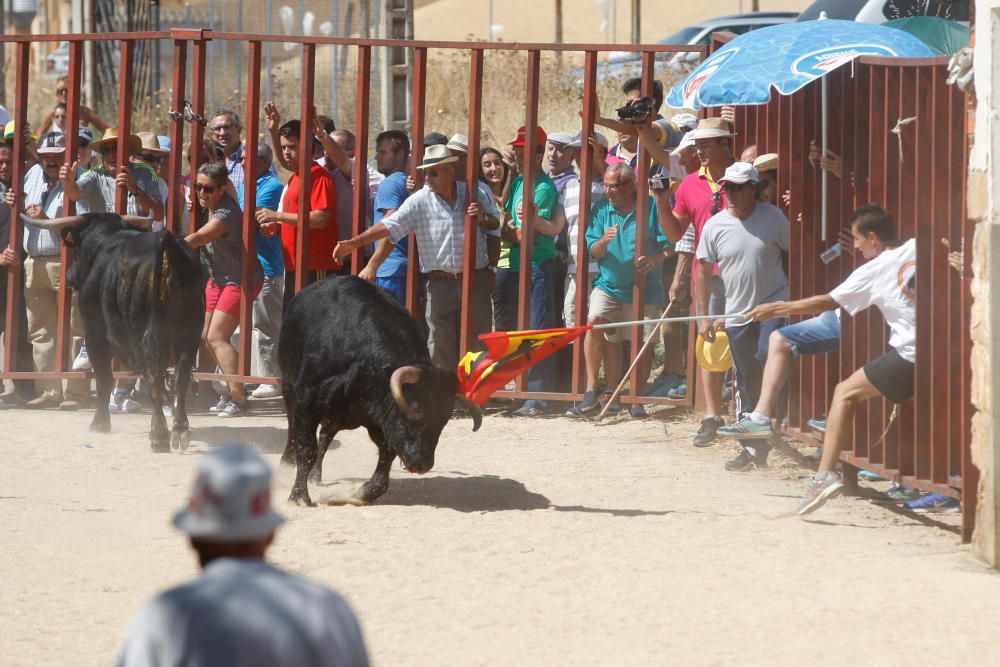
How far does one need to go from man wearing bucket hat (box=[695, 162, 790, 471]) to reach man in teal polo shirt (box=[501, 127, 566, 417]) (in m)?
1.86

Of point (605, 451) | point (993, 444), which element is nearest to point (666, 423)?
point (605, 451)

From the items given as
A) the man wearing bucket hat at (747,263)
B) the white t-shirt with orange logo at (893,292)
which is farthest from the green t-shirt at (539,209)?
the white t-shirt with orange logo at (893,292)

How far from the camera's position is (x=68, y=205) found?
37.6ft

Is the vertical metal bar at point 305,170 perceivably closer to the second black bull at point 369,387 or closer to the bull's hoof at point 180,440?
the bull's hoof at point 180,440

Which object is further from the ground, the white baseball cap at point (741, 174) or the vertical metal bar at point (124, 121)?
the vertical metal bar at point (124, 121)

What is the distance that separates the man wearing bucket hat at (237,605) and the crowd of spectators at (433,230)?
25.2 feet

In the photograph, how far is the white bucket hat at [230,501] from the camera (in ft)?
8.64

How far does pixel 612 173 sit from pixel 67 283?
4.05m

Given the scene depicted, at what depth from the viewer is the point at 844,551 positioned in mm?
6926

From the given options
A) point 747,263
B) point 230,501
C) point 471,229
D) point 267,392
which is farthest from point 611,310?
point 230,501

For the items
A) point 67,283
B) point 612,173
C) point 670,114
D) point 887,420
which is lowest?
point 887,420

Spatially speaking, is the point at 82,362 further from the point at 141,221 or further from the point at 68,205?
the point at 141,221

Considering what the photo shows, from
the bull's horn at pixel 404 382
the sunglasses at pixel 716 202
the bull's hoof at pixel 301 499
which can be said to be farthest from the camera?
the sunglasses at pixel 716 202

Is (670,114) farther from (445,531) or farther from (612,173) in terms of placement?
(445,531)
